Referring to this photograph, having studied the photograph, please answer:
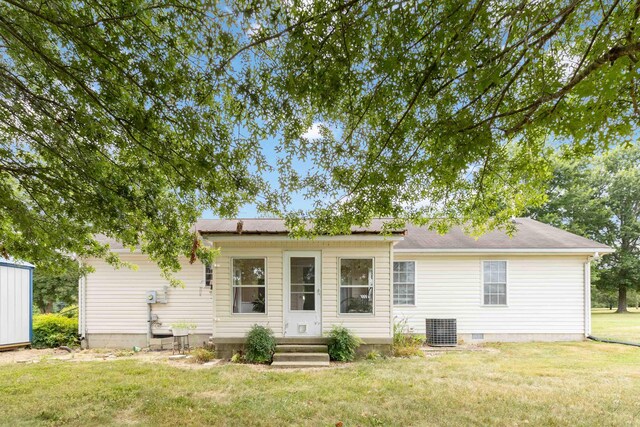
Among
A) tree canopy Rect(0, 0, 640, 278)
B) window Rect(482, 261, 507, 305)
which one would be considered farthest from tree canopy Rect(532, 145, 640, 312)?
tree canopy Rect(0, 0, 640, 278)

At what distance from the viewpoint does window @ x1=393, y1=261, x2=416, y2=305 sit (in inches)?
452

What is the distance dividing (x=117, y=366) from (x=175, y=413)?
401 centimetres

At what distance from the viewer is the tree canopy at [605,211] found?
25.2 m

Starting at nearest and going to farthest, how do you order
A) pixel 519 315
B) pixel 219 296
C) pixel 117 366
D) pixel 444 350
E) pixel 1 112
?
1. pixel 1 112
2. pixel 117 366
3. pixel 219 296
4. pixel 444 350
5. pixel 519 315

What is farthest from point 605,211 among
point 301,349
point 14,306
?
point 14,306

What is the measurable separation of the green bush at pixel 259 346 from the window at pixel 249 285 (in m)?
0.63

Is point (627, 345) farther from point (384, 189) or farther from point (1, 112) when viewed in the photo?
point (1, 112)

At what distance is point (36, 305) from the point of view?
22.6 m

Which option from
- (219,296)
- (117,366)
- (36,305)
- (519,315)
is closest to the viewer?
(117,366)

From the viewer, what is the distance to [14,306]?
1094cm

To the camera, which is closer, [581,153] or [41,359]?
[581,153]

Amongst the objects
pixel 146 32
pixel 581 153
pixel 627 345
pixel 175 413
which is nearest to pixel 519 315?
pixel 627 345

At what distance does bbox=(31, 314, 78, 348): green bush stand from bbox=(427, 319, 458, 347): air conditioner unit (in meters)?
10.6

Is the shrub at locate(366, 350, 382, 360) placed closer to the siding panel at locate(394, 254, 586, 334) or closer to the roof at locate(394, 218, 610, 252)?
the siding panel at locate(394, 254, 586, 334)
